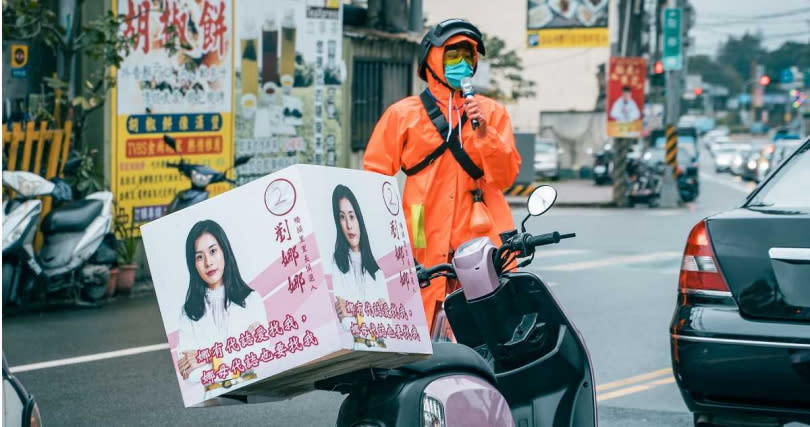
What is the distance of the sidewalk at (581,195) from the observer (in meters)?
29.6

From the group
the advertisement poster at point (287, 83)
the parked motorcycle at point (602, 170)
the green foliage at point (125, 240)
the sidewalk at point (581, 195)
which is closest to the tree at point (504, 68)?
the sidewalk at point (581, 195)

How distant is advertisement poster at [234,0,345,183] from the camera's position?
12.8 m

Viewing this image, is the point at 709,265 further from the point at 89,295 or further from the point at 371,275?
the point at 89,295

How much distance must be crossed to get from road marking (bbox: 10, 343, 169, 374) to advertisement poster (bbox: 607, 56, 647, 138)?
2055cm

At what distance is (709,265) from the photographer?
506cm

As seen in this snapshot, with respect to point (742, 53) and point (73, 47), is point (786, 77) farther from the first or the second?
point (742, 53)

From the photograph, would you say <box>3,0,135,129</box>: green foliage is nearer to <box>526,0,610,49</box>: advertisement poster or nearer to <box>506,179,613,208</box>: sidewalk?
<box>506,179,613,208</box>: sidewalk

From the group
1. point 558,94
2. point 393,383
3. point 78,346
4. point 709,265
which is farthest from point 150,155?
point 558,94

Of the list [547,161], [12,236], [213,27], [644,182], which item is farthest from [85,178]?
[547,161]

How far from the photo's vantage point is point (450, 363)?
138 inches

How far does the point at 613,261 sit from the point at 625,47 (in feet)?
51.7

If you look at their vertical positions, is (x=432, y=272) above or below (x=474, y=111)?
below

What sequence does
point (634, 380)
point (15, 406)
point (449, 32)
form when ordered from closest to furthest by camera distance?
point (15, 406), point (449, 32), point (634, 380)

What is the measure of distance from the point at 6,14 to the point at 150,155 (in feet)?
6.19
